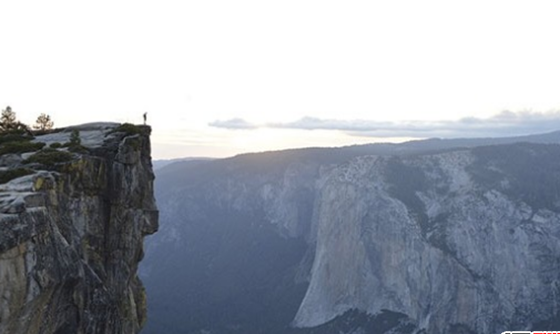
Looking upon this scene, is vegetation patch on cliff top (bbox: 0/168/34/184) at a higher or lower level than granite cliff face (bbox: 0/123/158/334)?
higher

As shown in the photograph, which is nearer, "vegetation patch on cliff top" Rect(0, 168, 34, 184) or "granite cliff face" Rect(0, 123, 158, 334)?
"granite cliff face" Rect(0, 123, 158, 334)

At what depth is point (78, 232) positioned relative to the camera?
3878cm

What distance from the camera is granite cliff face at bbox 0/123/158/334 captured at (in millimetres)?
30031

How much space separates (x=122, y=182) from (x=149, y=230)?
6.51 metres

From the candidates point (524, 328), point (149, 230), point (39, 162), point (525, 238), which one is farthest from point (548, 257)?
point (39, 162)

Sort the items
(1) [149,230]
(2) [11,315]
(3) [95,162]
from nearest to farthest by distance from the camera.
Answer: (2) [11,315] → (3) [95,162] → (1) [149,230]

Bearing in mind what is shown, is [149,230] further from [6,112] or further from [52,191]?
[6,112]

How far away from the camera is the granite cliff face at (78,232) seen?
98.5 feet

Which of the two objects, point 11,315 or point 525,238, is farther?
point 525,238

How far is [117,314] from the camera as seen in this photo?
41.3 metres

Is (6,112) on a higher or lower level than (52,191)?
higher

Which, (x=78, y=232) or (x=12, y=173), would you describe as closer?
(x=12, y=173)

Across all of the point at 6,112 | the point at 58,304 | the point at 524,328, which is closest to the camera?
the point at 58,304

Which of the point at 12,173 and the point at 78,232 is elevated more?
the point at 12,173
